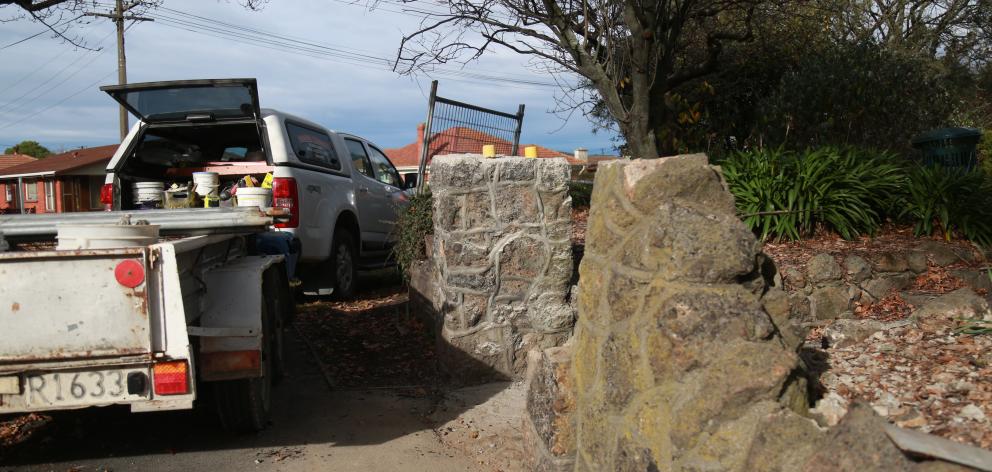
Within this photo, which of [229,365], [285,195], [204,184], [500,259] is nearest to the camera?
[229,365]

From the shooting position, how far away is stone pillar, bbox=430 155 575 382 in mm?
6023

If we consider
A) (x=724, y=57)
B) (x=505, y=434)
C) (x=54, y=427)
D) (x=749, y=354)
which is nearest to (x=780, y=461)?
(x=749, y=354)

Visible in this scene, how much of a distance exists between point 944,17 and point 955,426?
79.2 ft

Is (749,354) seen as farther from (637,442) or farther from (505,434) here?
(505,434)

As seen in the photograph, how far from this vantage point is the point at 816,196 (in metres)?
7.49

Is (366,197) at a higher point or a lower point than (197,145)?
lower

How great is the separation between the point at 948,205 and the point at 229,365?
248 inches

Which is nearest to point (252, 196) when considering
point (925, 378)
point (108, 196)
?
point (108, 196)

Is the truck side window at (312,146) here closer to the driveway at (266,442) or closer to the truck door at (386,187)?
the truck door at (386,187)

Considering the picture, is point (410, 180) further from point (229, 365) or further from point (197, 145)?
point (229, 365)

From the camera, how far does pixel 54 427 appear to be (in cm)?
531

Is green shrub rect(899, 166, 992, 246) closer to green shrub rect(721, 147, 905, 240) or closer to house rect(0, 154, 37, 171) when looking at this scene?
green shrub rect(721, 147, 905, 240)

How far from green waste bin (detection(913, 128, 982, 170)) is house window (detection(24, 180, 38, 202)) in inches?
1769

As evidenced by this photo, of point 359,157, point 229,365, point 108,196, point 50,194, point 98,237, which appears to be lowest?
point 229,365
